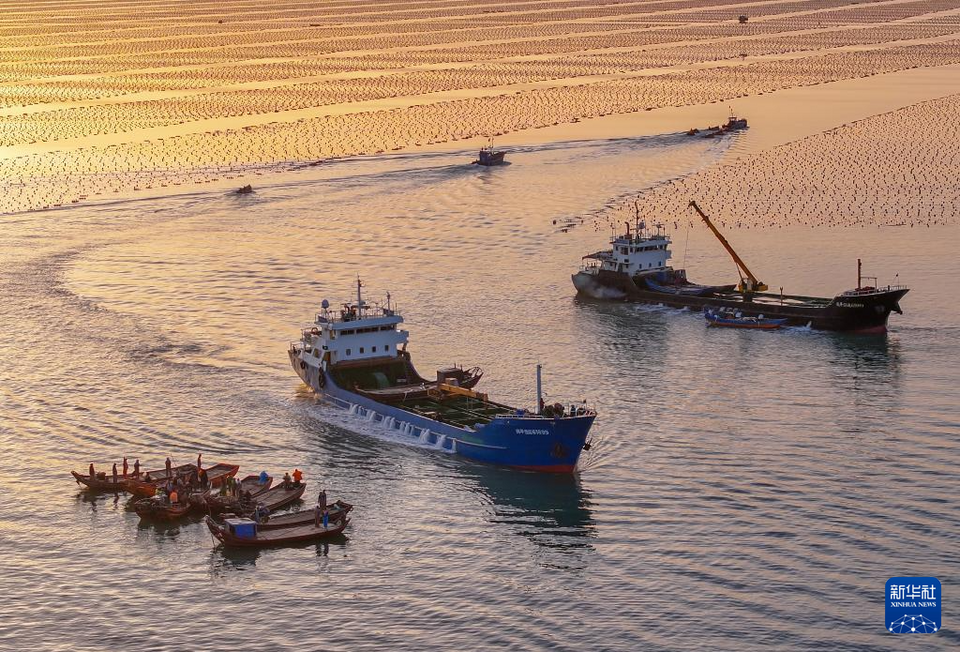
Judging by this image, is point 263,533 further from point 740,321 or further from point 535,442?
point 740,321

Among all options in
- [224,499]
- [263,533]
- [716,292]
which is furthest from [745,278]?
[263,533]

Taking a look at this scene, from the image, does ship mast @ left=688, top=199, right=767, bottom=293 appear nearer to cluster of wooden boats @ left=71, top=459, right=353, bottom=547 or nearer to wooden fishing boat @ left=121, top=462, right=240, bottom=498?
wooden fishing boat @ left=121, top=462, right=240, bottom=498

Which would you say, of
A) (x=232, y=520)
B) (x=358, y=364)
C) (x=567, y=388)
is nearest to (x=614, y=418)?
(x=567, y=388)

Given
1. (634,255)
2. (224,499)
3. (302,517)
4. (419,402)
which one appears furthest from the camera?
(634,255)

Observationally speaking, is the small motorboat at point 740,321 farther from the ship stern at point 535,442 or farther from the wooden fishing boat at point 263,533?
the wooden fishing boat at point 263,533

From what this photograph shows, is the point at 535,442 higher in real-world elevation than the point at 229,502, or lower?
higher

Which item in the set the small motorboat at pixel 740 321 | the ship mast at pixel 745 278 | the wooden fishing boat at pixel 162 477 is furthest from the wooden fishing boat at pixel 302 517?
the ship mast at pixel 745 278
